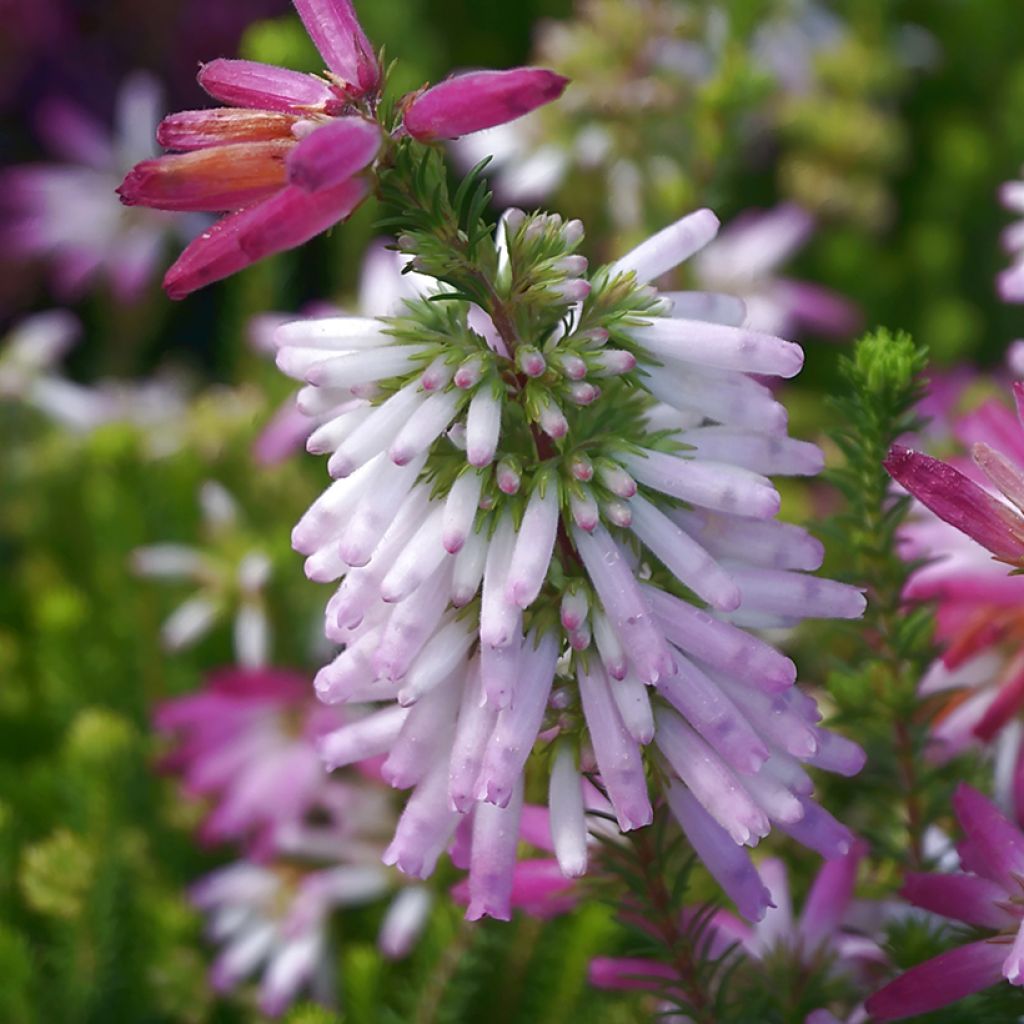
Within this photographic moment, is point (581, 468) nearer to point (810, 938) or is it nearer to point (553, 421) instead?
point (553, 421)

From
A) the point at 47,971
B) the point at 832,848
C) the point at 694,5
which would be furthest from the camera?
the point at 694,5

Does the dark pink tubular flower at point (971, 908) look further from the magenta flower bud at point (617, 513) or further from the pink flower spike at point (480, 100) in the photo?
the pink flower spike at point (480, 100)

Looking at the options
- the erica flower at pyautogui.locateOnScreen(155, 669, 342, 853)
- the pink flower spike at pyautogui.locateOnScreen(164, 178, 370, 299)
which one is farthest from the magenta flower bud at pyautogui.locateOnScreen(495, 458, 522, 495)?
the erica flower at pyautogui.locateOnScreen(155, 669, 342, 853)

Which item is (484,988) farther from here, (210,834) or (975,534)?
(975,534)

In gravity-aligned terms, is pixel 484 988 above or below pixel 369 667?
below

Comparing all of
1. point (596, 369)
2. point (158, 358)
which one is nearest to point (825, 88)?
point (158, 358)

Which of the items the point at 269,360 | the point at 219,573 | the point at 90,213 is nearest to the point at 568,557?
the point at 219,573

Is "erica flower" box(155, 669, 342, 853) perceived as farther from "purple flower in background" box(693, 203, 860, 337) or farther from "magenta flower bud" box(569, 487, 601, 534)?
"purple flower in background" box(693, 203, 860, 337)
